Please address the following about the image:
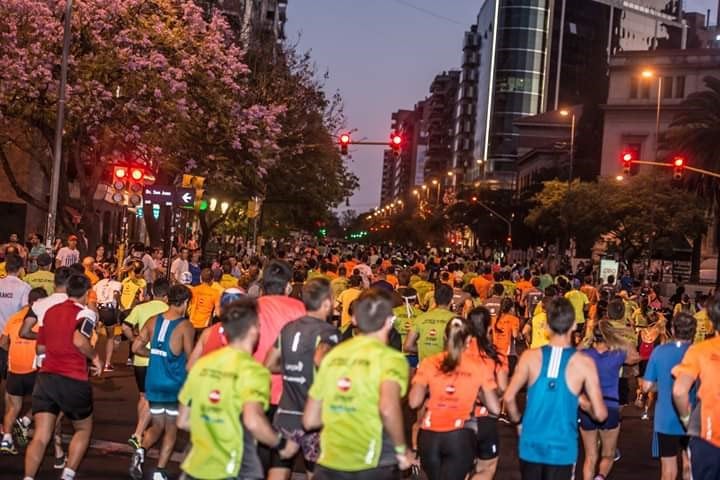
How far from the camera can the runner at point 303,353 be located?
6.85m

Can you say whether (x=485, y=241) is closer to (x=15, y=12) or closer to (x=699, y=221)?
(x=699, y=221)

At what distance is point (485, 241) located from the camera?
9638 cm

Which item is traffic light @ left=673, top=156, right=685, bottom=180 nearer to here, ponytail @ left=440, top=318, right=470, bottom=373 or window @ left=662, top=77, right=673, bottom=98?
ponytail @ left=440, top=318, right=470, bottom=373

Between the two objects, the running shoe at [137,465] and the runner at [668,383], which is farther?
the running shoe at [137,465]

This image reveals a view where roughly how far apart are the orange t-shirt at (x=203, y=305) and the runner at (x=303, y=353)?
6897mm

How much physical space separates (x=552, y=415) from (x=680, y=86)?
7035 cm

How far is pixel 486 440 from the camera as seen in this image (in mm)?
8234

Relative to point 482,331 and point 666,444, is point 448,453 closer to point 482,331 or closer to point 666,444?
point 482,331

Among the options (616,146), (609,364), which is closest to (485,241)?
(616,146)

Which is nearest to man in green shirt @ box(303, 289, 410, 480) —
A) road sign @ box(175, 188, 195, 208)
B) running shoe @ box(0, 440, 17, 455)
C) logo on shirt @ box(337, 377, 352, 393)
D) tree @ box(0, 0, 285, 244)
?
logo on shirt @ box(337, 377, 352, 393)

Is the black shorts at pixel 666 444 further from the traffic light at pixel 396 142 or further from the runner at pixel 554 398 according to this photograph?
the traffic light at pixel 396 142

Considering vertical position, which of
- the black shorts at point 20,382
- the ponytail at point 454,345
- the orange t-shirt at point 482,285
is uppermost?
the orange t-shirt at point 482,285

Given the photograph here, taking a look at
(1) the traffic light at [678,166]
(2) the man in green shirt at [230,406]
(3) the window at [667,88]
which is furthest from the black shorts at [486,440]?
(3) the window at [667,88]

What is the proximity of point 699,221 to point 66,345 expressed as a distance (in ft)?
156
